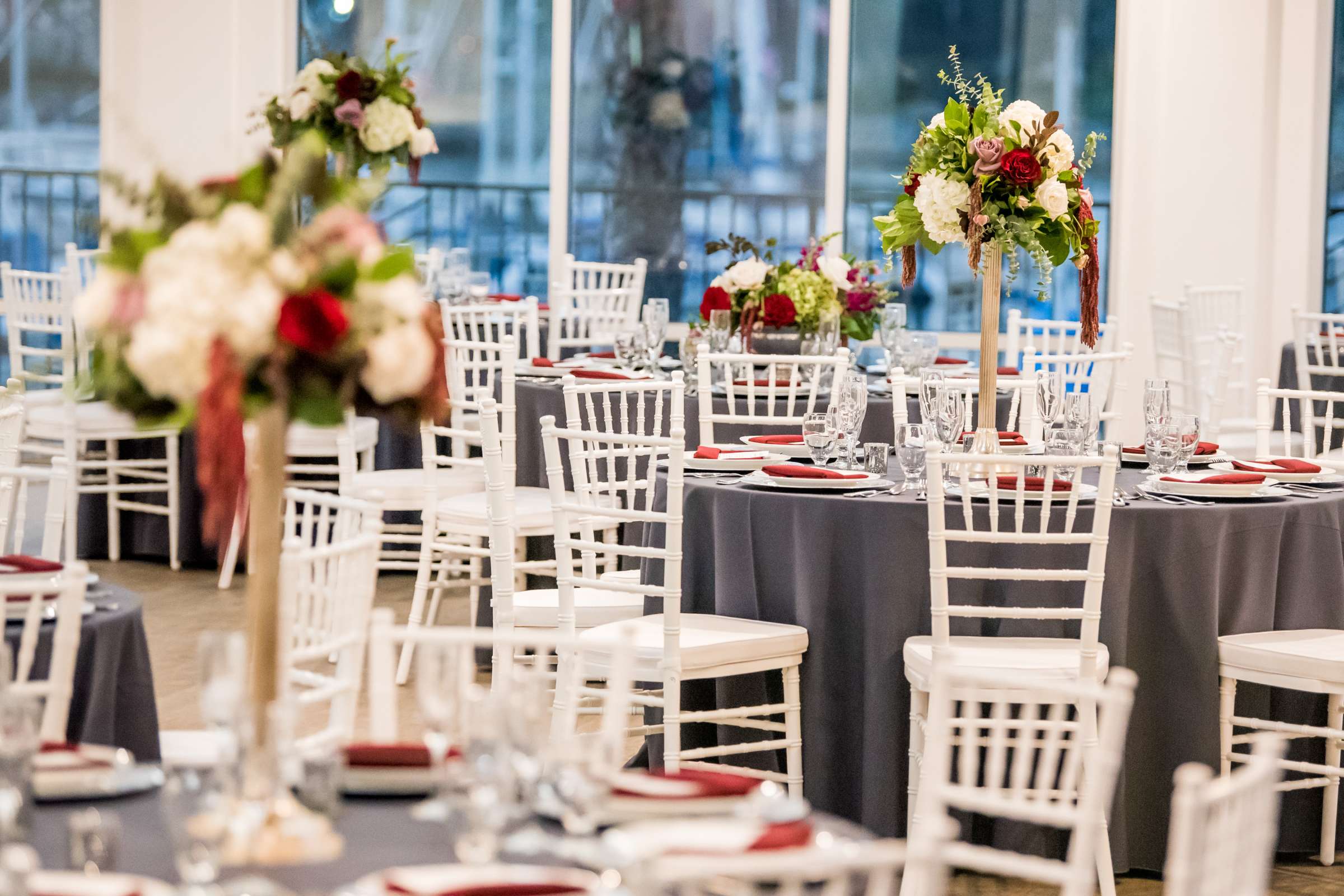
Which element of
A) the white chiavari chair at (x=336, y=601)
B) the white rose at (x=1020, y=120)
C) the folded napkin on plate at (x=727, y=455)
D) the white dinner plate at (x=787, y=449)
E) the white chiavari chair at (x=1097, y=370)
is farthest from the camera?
the white chiavari chair at (x=1097, y=370)

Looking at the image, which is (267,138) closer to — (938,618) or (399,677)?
(399,677)

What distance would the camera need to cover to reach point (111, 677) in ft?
9.34

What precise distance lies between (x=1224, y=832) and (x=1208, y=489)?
2226mm

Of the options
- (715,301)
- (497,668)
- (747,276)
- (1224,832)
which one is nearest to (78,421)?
(715,301)

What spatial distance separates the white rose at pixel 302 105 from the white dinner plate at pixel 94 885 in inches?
151

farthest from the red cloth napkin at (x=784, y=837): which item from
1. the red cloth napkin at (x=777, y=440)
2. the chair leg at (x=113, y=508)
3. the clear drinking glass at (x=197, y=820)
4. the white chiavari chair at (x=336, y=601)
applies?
the chair leg at (x=113, y=508)

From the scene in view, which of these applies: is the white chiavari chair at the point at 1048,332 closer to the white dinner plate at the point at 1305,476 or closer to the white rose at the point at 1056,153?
the white dinner plate at the point at 1305,476

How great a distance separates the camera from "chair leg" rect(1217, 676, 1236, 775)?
3.70m

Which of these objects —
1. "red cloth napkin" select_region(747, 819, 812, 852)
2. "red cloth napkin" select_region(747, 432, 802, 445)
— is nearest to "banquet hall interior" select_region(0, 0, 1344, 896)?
"red cloth napkin" select_region(747, 819, 812, 852)

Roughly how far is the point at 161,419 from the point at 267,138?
261 inches

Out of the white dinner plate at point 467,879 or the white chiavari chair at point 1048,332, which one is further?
the white chiavari chair at point 1048,332

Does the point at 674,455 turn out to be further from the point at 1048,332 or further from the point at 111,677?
the point at 1048,332

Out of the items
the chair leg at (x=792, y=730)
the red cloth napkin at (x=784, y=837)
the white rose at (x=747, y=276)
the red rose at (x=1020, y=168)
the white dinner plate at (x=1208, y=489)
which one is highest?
the red rose at (x=1020, y=168)

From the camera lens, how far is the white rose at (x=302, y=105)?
17.0ft
